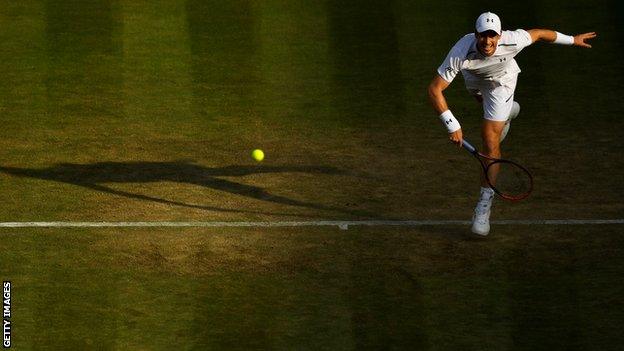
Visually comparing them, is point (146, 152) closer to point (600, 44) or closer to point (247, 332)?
point (247, 332)

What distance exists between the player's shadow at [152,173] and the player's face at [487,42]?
10.5 ft

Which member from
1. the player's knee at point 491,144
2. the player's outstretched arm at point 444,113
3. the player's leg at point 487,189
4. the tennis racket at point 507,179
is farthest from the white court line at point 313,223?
the player's outstretched arm at point 444,113

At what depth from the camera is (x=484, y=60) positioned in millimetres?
14805

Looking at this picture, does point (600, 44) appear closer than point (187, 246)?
No

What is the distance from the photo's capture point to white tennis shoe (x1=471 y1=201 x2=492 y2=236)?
14766mm

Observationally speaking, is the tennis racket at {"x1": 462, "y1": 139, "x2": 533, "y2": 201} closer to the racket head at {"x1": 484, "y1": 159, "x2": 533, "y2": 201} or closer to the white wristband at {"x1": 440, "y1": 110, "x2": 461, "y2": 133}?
the racket head at {"x1": 484, "y1": 159, "x2": 533, "y2": 201}

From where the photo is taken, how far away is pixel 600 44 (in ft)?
75.2

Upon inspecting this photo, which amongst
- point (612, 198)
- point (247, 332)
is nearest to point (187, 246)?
point (247, 332)

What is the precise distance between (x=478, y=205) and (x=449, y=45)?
8.23 metres

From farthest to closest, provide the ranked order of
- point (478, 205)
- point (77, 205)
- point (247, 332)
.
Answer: point (77, 205)
point (478, 205)
point (247, 332)

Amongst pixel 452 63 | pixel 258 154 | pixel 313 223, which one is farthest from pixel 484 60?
pixel 258 154

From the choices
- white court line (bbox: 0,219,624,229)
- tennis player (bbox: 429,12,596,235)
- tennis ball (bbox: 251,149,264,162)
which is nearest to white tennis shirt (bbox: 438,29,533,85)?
tennis player (bbox: 429,12,596,235)

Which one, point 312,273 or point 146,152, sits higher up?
point 146,152

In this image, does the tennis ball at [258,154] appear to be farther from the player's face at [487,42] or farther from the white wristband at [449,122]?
the player's face at [487,42]
